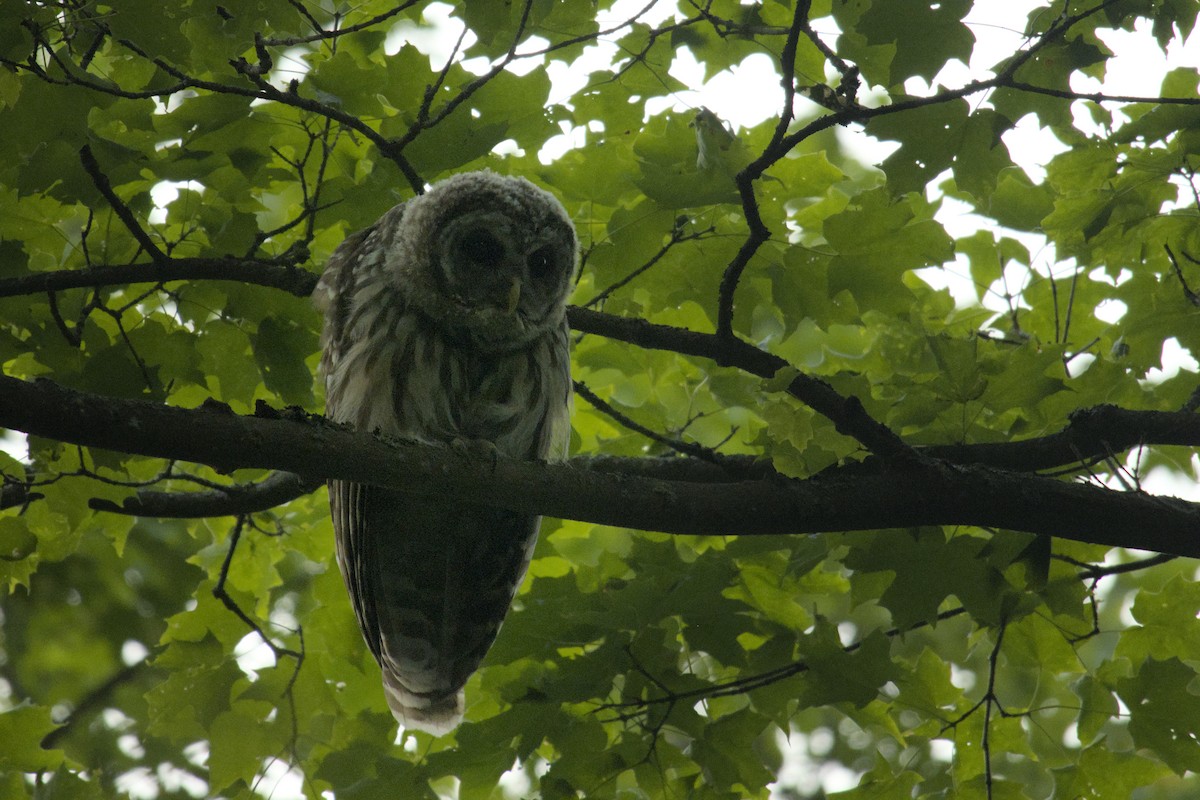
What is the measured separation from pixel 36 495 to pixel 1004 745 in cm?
293

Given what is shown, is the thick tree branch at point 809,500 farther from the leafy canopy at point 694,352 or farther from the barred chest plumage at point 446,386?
the barred chest plumage at point 446,386

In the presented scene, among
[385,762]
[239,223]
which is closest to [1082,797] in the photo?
[385,762]

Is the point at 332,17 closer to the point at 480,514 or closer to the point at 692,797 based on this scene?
the point at 480,514

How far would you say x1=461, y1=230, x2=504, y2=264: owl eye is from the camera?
4055 millimetres

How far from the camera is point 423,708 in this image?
3.84m

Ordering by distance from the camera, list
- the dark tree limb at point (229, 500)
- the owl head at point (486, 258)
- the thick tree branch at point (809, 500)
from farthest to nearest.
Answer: the owl head at point (486, 258) → the dark tree limb at point (229, 500) → the thick tree branch at point (809, 500)

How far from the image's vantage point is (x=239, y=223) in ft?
11.3

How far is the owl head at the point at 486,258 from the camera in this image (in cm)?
394

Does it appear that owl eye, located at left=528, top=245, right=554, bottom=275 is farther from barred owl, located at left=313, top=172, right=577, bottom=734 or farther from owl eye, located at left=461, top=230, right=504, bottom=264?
owl eye, located at left=461, top=230, right=504, bottom=264

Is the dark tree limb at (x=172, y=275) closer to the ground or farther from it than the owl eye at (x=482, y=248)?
closer to the ground

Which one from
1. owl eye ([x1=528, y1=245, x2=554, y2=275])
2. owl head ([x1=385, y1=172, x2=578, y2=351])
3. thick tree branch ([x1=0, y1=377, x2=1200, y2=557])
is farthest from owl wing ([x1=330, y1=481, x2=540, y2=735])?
thick tree branch ([x1=0, y1=377, x2=1200, y2=557])

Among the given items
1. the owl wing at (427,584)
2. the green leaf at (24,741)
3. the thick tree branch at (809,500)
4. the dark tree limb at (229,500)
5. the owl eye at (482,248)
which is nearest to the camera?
the thick tree branch at (809,500)

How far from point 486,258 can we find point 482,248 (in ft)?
0.13

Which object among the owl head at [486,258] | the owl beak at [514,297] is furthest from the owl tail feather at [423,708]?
the owl beak at [514,297]
